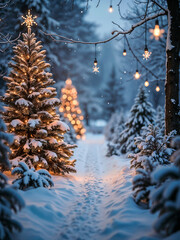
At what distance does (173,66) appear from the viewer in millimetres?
6469

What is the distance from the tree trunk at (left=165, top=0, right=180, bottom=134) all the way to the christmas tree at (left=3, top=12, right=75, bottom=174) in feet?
13.4

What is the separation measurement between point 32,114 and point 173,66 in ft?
18.6

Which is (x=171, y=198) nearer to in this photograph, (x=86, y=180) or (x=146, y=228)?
(x=146, y=228)

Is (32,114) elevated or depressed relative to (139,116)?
elevated

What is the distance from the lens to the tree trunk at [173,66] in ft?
21.0

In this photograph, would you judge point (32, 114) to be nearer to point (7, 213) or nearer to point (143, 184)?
point (7, 213)

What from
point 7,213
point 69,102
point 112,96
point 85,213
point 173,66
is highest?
point 112,96

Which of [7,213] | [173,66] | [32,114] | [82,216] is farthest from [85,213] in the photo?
[173,66]

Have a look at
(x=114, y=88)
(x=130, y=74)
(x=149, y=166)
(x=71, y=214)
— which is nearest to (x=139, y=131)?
(x=130, y=74)

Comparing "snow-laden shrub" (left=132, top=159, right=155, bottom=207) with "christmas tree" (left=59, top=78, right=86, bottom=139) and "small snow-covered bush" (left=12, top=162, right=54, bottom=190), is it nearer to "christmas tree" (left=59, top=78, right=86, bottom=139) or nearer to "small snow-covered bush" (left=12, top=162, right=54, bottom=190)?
"small snow-covered bush" (left=12, top=162, right=54, bottom=190)

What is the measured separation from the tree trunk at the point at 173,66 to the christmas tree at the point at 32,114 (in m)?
4.09

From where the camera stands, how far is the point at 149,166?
14.4ft

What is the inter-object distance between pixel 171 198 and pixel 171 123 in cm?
432

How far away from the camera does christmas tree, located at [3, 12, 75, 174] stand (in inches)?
260
